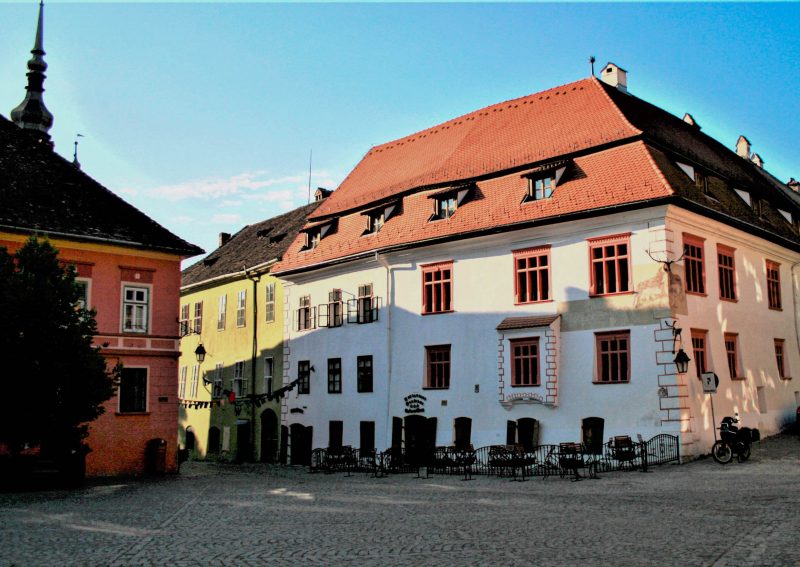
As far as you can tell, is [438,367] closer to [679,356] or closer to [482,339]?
[482,339]

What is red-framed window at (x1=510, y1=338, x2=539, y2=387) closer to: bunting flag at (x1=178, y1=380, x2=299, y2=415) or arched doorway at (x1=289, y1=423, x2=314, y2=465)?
arched doorway at (x1=289, y1=423, x2=314, y2=465)

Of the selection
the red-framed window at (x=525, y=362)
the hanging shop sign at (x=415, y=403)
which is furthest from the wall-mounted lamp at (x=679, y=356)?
the hanging shop sign at (x=415, y=403)

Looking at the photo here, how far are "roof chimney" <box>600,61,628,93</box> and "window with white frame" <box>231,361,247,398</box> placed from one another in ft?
71.2

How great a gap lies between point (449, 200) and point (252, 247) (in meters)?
15.7

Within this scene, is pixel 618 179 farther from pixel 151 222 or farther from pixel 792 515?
pixel 151 222

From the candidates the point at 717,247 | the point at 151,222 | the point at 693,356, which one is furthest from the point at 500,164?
the point at 151,222

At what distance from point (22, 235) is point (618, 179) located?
19431 mm

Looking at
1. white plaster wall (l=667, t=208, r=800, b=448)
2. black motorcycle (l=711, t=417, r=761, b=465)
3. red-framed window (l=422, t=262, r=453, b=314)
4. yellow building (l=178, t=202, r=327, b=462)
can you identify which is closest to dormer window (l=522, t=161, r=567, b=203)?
red-framed window (l=422, t=262, r=453, b=314)

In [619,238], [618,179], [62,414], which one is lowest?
[62,414]

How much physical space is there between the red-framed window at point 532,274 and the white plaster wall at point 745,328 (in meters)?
4.32

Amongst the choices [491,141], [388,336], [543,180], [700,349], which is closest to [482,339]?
[388,336]

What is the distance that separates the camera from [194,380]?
1767 inches

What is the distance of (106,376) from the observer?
23.7 meters

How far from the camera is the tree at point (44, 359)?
22141 mm
